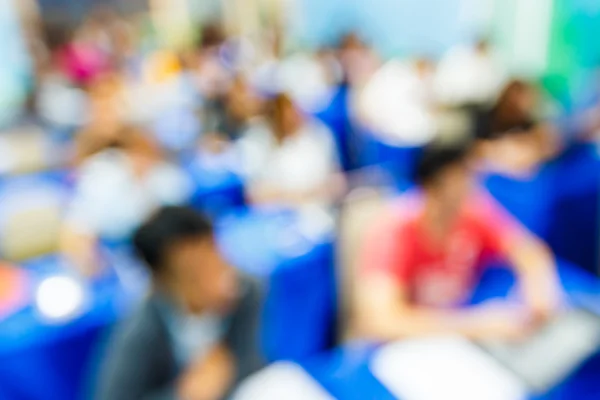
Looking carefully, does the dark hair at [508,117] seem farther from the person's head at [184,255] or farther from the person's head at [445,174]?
the person's head at [184,255]

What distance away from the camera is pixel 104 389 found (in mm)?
1771

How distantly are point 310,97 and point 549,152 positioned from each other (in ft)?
9.68

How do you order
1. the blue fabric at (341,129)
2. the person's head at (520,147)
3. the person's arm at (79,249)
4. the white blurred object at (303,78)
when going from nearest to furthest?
the person's arm at (79,249), the person's head at (520,147), the blue fabric at (341,129), the white blurred object at (303,78)

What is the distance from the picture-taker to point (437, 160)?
2.05 m

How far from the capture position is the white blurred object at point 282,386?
5.32 ft

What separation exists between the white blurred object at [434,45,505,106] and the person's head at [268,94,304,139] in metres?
1.74

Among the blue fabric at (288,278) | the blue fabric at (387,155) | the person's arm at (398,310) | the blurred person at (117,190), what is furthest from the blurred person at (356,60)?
the person's arm at (398,310)

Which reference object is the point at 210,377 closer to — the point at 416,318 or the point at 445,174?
the point at 416,318

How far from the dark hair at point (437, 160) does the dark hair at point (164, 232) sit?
0.68 metres

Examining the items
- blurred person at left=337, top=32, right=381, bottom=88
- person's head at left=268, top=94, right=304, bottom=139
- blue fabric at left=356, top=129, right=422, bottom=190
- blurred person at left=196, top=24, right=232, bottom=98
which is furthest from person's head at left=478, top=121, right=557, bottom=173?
blurred person at left=337, top=32, right=381, bottom=88

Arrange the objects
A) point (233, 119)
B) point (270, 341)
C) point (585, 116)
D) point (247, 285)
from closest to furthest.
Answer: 1. point (247, 285)
2. point (270, 341)
3. point (585, 116)
4. point (233, 119)

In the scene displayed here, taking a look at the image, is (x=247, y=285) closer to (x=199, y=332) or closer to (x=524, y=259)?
(x=199, y=332)

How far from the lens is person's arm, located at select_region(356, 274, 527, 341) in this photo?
1.84 metres

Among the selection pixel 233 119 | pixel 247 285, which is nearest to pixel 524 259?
pixel 247 285
